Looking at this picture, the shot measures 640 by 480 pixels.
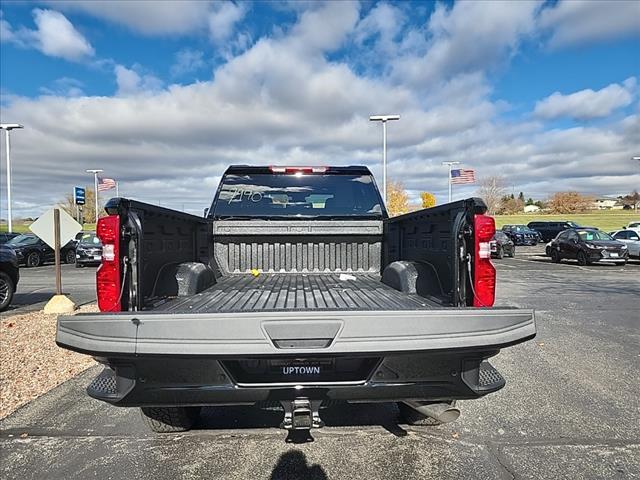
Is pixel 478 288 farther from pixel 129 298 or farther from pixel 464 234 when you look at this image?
pixel 129 298

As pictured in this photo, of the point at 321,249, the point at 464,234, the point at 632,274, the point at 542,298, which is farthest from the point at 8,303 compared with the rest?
the point at 632,274

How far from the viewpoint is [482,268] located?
2861mm

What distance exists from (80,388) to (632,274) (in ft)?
60.3

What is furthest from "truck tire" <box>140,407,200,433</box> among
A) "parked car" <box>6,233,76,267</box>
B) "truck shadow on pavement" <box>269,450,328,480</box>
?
"parked car" <box>6,233,76,267</box>

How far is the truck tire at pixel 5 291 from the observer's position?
9.70 meters

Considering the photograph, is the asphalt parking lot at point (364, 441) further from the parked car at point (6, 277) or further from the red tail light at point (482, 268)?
the parked car at point (6, 277)

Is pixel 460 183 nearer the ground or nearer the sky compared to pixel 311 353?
nearer the sky

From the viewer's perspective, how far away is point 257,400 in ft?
8.25

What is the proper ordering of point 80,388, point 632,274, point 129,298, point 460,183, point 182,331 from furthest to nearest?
point 460,183 → point 632,274 → point 80,388 → point 129,298 → point 182,331

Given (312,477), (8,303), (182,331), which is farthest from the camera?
(8,303)

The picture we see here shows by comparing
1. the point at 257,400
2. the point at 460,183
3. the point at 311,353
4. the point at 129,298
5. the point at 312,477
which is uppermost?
the point at 460,183

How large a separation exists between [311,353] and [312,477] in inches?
47.0

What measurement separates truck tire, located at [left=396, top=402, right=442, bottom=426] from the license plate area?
1469 millimetres

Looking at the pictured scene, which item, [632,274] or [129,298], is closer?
[129,298]
